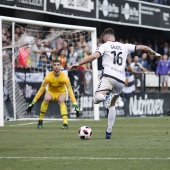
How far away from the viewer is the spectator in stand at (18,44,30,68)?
2197cm

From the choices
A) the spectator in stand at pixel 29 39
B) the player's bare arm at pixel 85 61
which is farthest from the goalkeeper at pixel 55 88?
the spectator in stand at pixel 29 39

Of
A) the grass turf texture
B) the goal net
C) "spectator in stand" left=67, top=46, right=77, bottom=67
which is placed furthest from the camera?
"spectator in stand" left=67, top=46, right=77, bottom=67

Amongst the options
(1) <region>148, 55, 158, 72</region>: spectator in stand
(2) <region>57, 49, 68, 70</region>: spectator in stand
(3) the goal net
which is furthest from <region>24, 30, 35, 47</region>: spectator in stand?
(1) <region>148, 55, 158, 72</region>: spectator in stand

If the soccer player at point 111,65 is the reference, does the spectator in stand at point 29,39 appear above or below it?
above

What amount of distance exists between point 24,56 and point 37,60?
0.59 metres

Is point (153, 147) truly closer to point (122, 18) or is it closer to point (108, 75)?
point (108, 75)

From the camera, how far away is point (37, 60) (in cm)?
2255

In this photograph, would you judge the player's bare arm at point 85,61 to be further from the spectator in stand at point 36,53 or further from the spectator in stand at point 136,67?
the spectator in stand at point 136,67

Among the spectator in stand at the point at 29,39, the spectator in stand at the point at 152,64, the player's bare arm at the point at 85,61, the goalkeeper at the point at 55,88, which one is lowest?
the goalkeeper at the point at 55,88

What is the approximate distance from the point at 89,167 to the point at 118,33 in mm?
25040

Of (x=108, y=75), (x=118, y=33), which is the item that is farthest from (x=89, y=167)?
(x=118, y=33)

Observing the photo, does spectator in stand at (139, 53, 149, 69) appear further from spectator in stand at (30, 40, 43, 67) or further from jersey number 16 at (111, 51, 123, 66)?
jersey number 16 at (111, 51, 123, 66)

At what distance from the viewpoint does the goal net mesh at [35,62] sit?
21422mm

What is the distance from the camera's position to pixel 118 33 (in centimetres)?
3262
